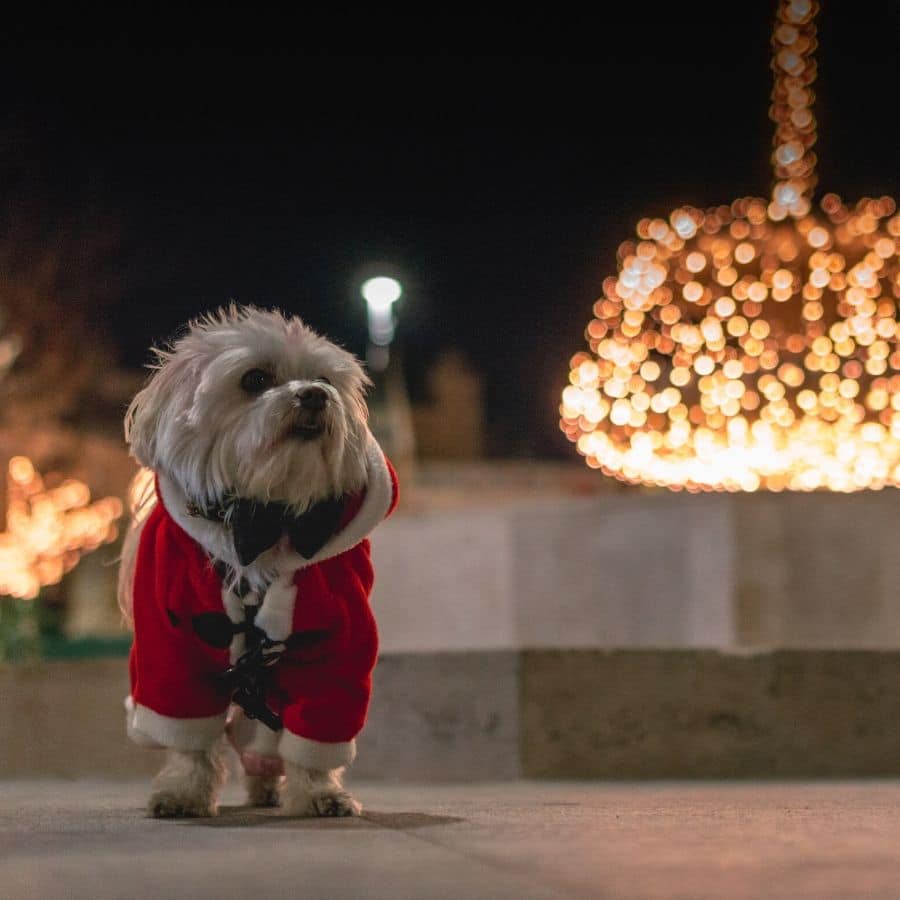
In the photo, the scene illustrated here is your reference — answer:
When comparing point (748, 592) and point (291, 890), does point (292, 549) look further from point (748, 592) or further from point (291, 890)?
point (748, 592)

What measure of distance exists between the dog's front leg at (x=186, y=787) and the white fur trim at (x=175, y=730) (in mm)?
49

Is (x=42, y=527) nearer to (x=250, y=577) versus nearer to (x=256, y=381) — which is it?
(x=250, y=577)

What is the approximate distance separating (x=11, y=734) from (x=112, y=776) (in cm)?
61

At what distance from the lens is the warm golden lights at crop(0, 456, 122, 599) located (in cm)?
2906

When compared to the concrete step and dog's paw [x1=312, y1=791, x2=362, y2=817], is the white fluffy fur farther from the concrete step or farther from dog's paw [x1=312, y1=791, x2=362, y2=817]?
the concrete step

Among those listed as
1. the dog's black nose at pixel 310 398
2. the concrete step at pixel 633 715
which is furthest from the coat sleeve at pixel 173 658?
the concrete step at pixel 633 715

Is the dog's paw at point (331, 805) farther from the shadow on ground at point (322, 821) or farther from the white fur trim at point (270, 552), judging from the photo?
the white fur trim at point (270, 552)

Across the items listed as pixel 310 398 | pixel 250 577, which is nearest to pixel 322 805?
pixel 250 577

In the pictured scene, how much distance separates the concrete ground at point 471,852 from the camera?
3.67m

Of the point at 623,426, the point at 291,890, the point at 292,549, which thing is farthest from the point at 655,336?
the point at 291,890

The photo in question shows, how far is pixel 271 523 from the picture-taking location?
17.8ft

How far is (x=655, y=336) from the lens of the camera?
39.5 ft

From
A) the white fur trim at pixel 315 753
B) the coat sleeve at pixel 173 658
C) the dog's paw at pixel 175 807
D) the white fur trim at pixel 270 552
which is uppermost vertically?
the white fur trim at pixel 270 552

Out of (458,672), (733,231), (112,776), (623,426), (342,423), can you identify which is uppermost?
(733,231)
